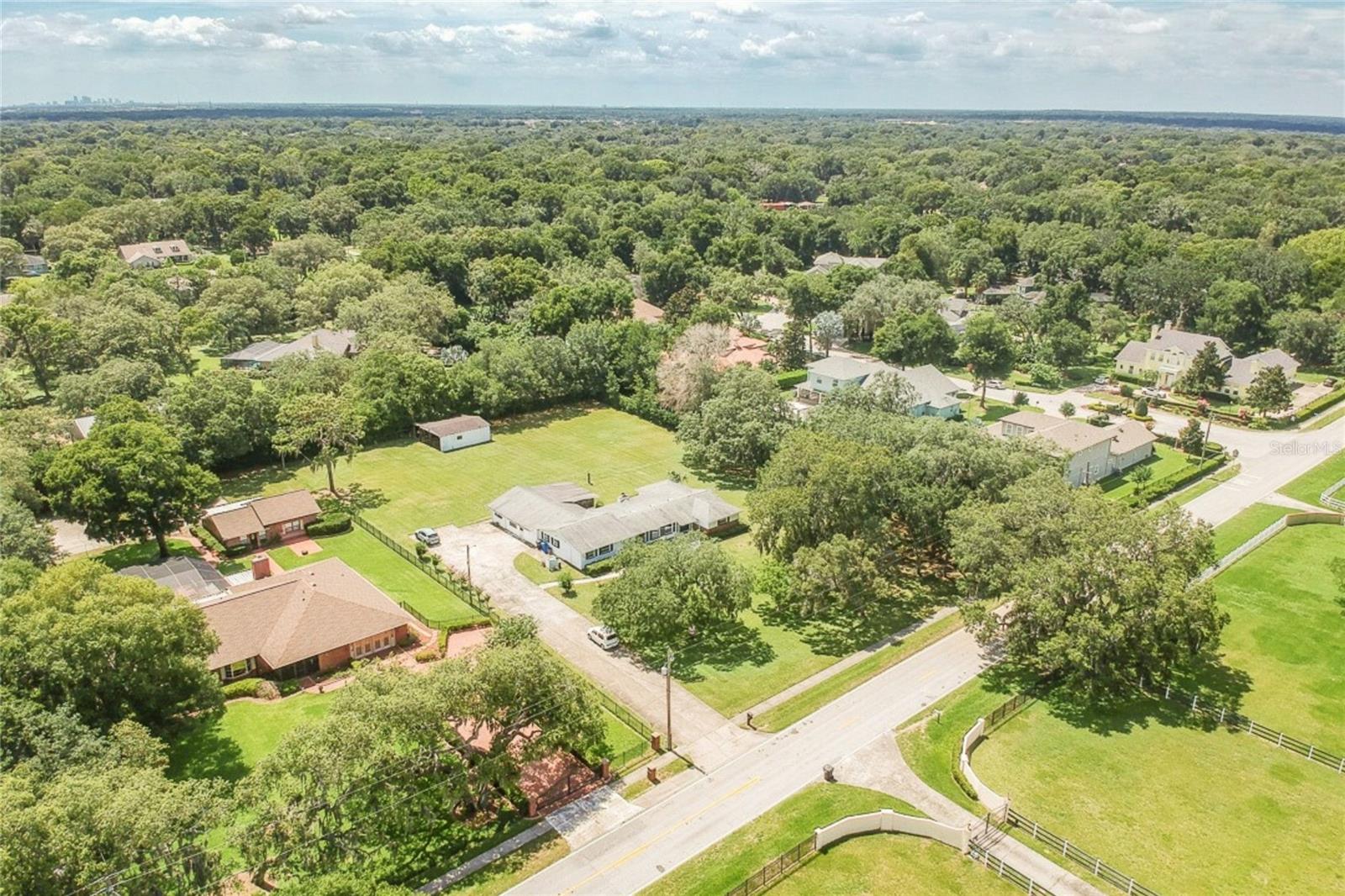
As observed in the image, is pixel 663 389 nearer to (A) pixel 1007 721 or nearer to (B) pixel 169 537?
(B) pixel 169 537

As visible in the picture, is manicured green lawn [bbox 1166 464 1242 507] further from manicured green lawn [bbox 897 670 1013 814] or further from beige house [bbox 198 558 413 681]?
beige house [bbox 198 558 413 681]

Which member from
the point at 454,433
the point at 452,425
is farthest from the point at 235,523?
the point at 452,425

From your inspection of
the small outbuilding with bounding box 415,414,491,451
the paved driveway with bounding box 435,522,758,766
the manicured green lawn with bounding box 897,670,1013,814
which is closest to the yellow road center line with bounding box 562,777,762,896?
the paved driveway with bounding box 435,522,758,766

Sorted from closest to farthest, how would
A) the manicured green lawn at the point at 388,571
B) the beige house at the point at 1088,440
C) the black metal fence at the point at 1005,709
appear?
the black metal fence at the point at 1005,709, the manicured green lawn at the point at 388,571, the beige house at the point at 1088,440

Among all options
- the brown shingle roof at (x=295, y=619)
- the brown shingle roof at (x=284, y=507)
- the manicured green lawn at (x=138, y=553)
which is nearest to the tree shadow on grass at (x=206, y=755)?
the brown shingle roof at (x=295, y=619)

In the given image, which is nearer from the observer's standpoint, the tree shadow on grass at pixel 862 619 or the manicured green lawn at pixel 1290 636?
the manicured green lawn at pixel 1290 636

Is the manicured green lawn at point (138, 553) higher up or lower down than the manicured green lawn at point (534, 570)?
higher up

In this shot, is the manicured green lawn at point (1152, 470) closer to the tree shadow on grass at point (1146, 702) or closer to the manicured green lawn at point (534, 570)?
the tree shadow on grass at point (1146, 702)

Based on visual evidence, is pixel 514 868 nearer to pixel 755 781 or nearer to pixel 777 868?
pixel 777 868
